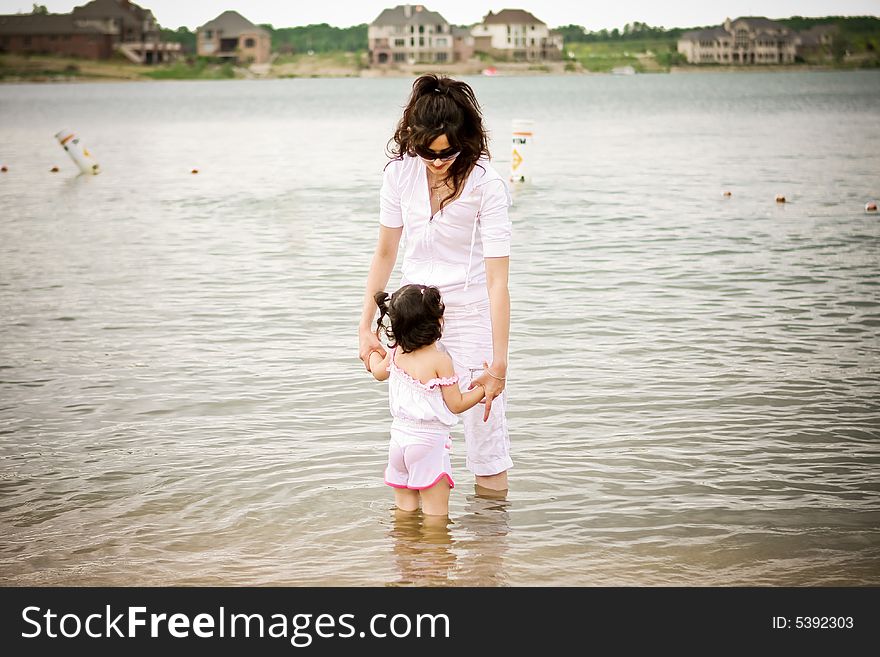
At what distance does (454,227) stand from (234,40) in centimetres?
16937

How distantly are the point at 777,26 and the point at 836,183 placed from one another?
14327 centimetres

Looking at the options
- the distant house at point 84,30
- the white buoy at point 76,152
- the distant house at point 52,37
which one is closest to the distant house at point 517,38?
the distant house at point 84,30

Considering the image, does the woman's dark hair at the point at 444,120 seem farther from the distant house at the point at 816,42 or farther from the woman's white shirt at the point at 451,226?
the distant house at the point at 816,42

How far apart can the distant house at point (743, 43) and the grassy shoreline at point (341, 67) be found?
6.06 ft

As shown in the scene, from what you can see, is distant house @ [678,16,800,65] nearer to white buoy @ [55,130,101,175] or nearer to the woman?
white buoy @ [55,130,101,175]

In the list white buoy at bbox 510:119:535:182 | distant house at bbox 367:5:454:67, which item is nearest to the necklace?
white buoy at bbox 510:119:535:182

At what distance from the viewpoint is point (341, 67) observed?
180 metres

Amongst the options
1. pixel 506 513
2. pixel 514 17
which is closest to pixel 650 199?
pixel 506 513

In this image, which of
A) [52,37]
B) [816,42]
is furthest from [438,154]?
[816,42]

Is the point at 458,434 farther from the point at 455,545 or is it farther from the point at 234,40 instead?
Answer: the point at 234,40

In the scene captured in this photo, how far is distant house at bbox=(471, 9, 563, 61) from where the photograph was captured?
185250 mm

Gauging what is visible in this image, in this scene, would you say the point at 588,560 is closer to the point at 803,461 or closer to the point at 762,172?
the point at 803,461

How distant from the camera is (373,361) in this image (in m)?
4.92
